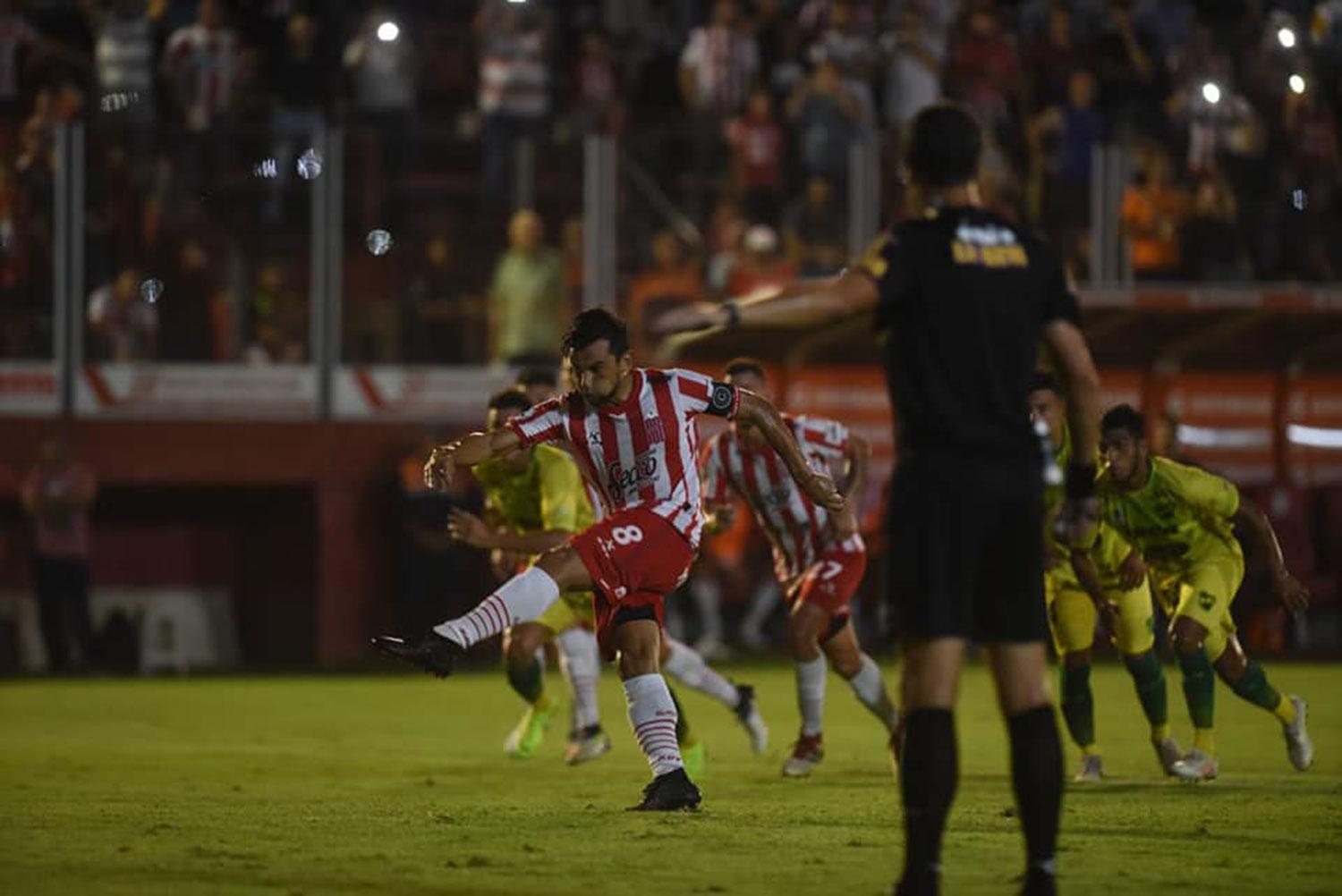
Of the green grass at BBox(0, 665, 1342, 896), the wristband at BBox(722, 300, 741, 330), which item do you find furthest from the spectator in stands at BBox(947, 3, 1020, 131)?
the wristband at BBox(722, 300, 741, 330)

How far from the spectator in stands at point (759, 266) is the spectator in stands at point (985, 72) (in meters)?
2.35

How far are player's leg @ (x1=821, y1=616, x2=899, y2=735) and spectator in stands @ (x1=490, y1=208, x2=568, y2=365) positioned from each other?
9189 mm

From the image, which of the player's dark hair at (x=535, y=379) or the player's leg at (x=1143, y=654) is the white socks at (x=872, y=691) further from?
the player's dark hair at (x=535, y=379)

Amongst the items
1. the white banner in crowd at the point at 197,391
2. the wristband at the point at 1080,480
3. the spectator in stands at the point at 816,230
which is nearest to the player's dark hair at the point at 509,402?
the wristband at the point at 1080,480

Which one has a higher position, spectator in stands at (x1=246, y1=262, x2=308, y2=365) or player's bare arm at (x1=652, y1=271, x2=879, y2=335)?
spectator in stands at (x1=246, y1=262, x2=308, y2=365)

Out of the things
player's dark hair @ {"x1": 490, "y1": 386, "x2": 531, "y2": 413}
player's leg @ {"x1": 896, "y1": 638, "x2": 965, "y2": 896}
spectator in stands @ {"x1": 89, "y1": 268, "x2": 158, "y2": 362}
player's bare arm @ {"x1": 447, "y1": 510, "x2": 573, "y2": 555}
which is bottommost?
player's leg @ {"x1": 896, "y1": 638, "x2": 965, "y2": 896}

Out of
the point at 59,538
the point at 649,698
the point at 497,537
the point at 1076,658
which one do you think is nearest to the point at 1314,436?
the point at 59,538

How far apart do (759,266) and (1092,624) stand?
9.98 m

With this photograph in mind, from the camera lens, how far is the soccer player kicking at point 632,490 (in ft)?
34.2

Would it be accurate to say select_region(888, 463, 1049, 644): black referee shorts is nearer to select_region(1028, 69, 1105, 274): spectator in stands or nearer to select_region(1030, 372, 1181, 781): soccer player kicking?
select_region(1030, 372, 1181, 781): soccer player kicking

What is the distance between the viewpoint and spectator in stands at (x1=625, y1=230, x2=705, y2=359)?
22.4 meters

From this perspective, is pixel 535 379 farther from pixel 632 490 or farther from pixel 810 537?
pixel 632 490

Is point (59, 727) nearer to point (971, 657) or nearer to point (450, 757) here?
point (450, 757)

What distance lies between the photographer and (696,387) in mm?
10711
